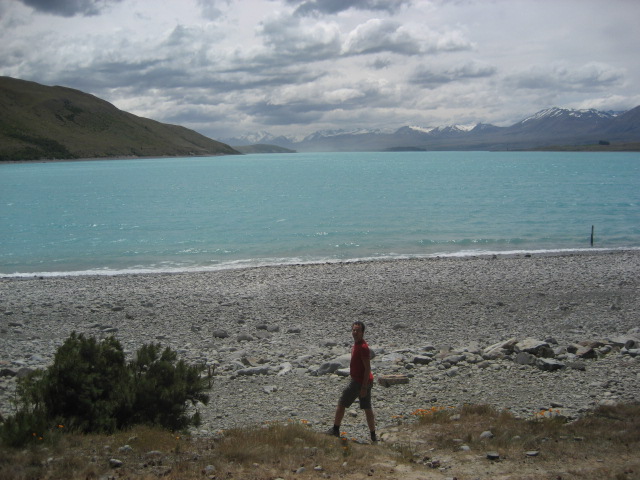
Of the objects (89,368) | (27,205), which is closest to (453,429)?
(89,368)

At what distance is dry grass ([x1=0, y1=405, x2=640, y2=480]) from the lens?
6.39 meters

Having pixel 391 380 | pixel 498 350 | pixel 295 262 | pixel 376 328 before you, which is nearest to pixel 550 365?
pixel 498 350

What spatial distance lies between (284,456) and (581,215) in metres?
47.5

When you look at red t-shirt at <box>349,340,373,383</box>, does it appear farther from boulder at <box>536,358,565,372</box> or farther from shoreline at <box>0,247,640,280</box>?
shoreline at <box>0,247,640,280</box>

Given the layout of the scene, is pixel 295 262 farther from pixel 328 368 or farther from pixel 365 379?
pixel 365 379

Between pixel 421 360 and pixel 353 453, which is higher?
pixel 353 453

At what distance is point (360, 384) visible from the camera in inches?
325

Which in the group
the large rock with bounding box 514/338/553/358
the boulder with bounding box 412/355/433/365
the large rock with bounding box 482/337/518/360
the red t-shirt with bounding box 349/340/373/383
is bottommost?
the boulder with bounding box 412/355/433/365

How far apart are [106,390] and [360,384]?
373 cm

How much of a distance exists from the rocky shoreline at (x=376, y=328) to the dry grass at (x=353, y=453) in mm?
942

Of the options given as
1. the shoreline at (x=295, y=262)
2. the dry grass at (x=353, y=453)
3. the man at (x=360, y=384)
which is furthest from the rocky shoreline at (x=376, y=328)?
the shoreline at (x=295, y=262)

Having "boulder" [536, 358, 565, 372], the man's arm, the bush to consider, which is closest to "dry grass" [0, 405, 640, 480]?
the bush

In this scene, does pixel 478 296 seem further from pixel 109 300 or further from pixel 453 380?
pixel 109 300

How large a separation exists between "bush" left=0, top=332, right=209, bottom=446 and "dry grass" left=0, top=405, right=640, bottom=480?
0.47 m
